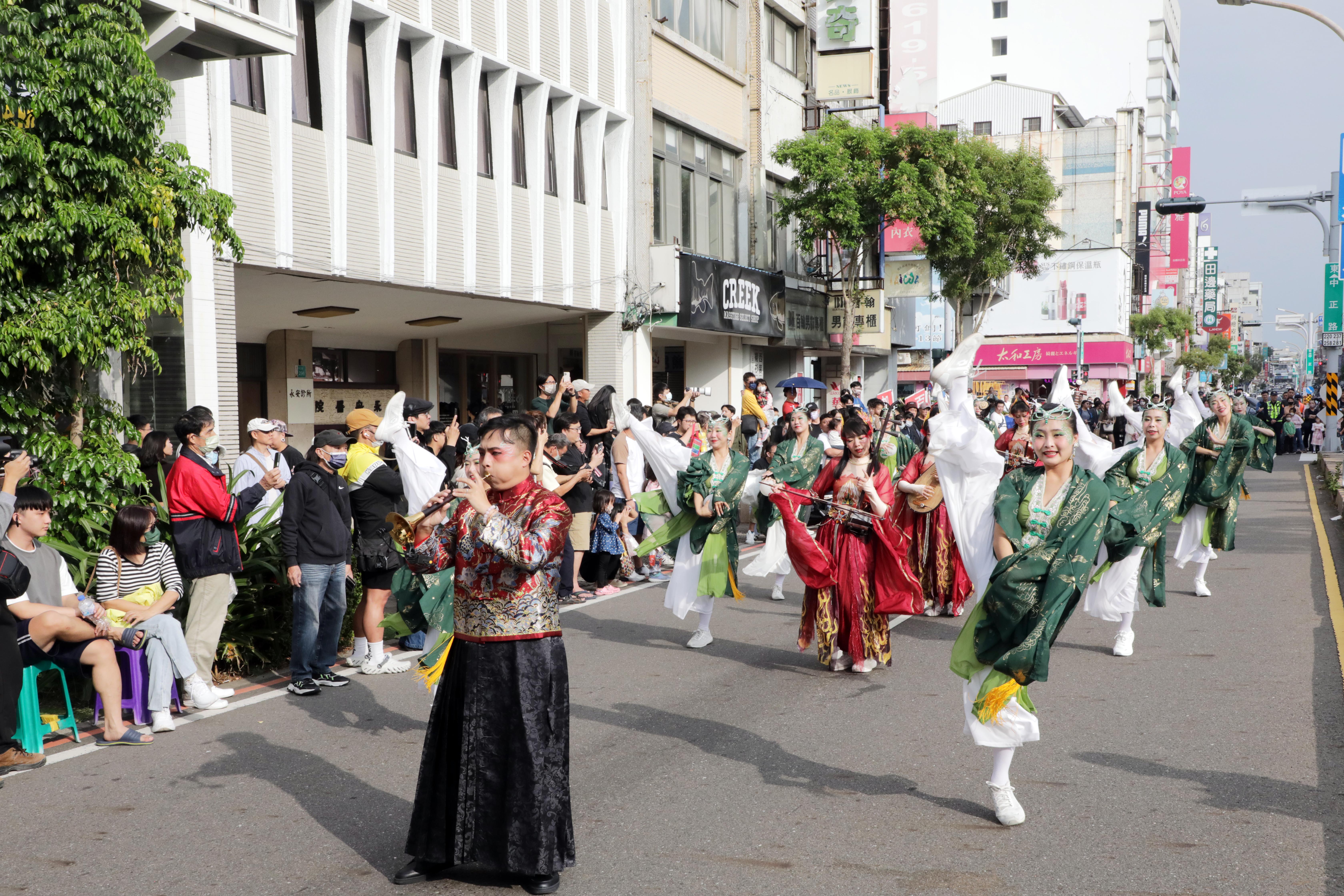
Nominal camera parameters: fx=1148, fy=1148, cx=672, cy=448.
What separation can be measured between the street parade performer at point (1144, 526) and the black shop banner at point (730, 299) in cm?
1264

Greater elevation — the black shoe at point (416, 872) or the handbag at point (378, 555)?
the handbag at point (378, 555)

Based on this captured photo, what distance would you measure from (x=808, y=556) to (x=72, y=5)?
23.0 feet

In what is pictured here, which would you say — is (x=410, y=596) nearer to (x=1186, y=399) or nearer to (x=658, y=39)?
(x=1186, y=399)

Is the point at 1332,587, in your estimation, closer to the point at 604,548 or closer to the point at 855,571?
the point at 855,571

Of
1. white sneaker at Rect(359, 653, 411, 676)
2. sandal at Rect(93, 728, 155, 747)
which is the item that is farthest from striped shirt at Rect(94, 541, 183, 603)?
white sneaker at Rect(359, 653, 411, 676)

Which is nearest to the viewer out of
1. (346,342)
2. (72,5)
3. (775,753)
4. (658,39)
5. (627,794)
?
(627,794)

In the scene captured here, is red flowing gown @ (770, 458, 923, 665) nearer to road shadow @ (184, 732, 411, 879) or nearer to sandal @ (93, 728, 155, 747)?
road shadow @ (184, 732, 411, 879)

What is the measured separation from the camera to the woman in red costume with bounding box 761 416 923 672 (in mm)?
7984

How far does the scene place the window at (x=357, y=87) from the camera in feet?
49.7

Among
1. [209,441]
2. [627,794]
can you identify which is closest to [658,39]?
[209,441]

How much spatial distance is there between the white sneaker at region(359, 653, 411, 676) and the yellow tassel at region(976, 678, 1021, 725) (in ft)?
14.6

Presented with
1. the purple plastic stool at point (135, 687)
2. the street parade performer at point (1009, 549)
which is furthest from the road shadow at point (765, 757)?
the purple plastic stool at point (135, 687)

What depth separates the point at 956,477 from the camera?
5.62 m

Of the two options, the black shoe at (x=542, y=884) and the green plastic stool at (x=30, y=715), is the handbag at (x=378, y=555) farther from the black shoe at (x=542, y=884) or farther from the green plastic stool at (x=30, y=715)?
the black shoe at (x=542, y=884)
